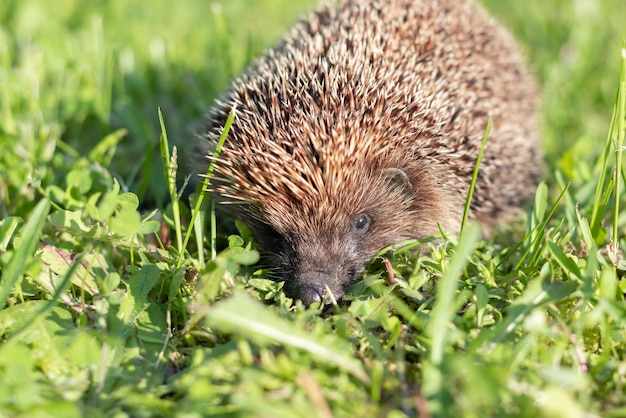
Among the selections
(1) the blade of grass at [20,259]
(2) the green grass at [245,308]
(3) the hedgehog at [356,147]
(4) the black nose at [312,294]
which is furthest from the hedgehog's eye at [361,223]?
(1) the blade of grass at [20,259]

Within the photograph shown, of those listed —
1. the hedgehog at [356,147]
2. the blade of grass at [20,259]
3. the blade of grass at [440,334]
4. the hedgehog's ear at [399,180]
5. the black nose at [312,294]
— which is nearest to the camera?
the blade of grass at [440,334]

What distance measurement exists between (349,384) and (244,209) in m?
1.10

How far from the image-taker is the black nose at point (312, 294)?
2.26 m

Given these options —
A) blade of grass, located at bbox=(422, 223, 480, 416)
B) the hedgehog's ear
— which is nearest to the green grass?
blade of grass, located at bbox=(422, 223, 480, 416)

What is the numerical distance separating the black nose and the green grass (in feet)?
0.18

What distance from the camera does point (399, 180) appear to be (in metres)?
2.56

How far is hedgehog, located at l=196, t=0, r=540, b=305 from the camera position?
2385mm

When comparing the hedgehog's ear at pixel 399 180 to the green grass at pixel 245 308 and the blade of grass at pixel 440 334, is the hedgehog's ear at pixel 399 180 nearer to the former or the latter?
the green grass at pixel 245 308

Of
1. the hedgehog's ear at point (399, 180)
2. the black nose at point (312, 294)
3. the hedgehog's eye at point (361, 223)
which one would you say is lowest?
the black nose at point (312, 294)

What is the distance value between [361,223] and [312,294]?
0.42 meters

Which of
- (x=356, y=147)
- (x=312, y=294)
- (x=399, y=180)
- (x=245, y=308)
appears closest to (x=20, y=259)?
(x=245, y=308)

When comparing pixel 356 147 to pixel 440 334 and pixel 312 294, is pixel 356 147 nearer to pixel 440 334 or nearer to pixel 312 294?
pixel 312 294

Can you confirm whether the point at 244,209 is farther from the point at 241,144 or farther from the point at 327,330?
the point at 327,330

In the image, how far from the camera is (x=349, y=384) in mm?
1685
